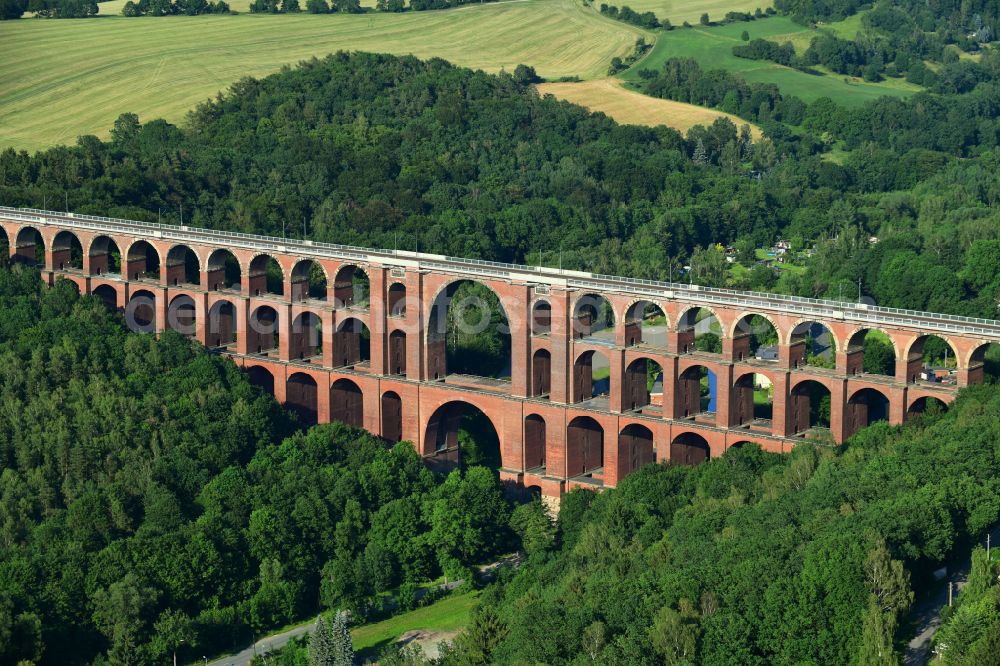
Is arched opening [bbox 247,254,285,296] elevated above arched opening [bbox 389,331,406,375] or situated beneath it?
elevated above

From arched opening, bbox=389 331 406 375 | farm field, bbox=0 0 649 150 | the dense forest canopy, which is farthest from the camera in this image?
farm field, bbox=0 0 649 150

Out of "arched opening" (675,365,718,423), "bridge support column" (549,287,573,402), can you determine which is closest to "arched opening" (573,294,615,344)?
"bridge support column" (549,287,573,402)

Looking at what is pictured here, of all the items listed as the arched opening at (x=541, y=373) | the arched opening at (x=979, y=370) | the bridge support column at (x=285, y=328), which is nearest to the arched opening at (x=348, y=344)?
the bridge support column at (x=285, y=328)

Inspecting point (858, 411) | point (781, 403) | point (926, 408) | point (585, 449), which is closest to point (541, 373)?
point (585, 449)

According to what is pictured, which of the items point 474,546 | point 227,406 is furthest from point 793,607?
point 227,406

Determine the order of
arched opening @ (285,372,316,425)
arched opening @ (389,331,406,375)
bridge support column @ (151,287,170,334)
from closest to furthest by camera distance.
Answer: arched opening @ (389,331,406,375) → arched opening @ (285,372,316,425) → bridge support column @ (151,287,170,334)

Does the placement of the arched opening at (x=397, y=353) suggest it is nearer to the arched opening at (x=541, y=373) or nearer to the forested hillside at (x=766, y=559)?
the arched opening at (x=541, y=373)

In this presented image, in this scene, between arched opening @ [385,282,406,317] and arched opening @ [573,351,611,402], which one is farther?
arched opening @ [385,282,406,317]

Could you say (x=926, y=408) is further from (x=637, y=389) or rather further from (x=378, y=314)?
(x=378, y=314)

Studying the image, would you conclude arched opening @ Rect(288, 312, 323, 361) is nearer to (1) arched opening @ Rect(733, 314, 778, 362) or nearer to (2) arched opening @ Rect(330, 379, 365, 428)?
(2) arched opening @ Rect(330, 379, 365, 428)
